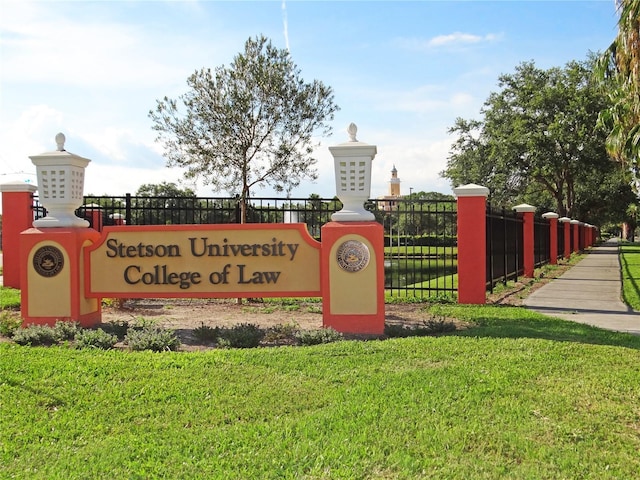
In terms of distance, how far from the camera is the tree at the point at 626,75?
14.1 metres

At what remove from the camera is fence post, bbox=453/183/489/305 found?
11.7 meters

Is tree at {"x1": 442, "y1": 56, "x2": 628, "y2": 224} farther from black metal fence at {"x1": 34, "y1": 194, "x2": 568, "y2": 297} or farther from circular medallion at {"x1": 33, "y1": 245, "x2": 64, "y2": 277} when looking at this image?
circular medallion at {"x1": 33, "y1": 245, "x2": 64, "y2": 277}

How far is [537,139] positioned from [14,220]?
28.8 meters

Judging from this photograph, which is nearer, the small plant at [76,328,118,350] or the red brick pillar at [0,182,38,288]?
the small plant at [76,328,118,350]

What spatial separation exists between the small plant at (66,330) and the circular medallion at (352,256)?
12.2ft

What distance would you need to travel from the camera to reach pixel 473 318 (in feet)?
32.2

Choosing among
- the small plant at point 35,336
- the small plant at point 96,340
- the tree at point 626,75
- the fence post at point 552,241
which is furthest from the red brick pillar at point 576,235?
the small plant at point 35,336

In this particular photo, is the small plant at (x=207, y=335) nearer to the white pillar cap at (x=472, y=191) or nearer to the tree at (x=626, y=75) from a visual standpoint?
the white pillar cap at (x=472, y=191)

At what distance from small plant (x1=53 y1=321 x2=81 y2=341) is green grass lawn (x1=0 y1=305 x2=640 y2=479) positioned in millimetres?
768

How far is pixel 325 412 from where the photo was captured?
4984mm

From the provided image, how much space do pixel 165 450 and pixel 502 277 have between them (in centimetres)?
1173

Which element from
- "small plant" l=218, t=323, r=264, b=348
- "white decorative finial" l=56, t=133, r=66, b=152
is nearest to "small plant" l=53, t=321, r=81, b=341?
"small plant" l=218, t=323, r=264, b=348

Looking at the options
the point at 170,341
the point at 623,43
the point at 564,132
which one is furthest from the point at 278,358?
the point at 564,132

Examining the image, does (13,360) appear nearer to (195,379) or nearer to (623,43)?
(195,379)
